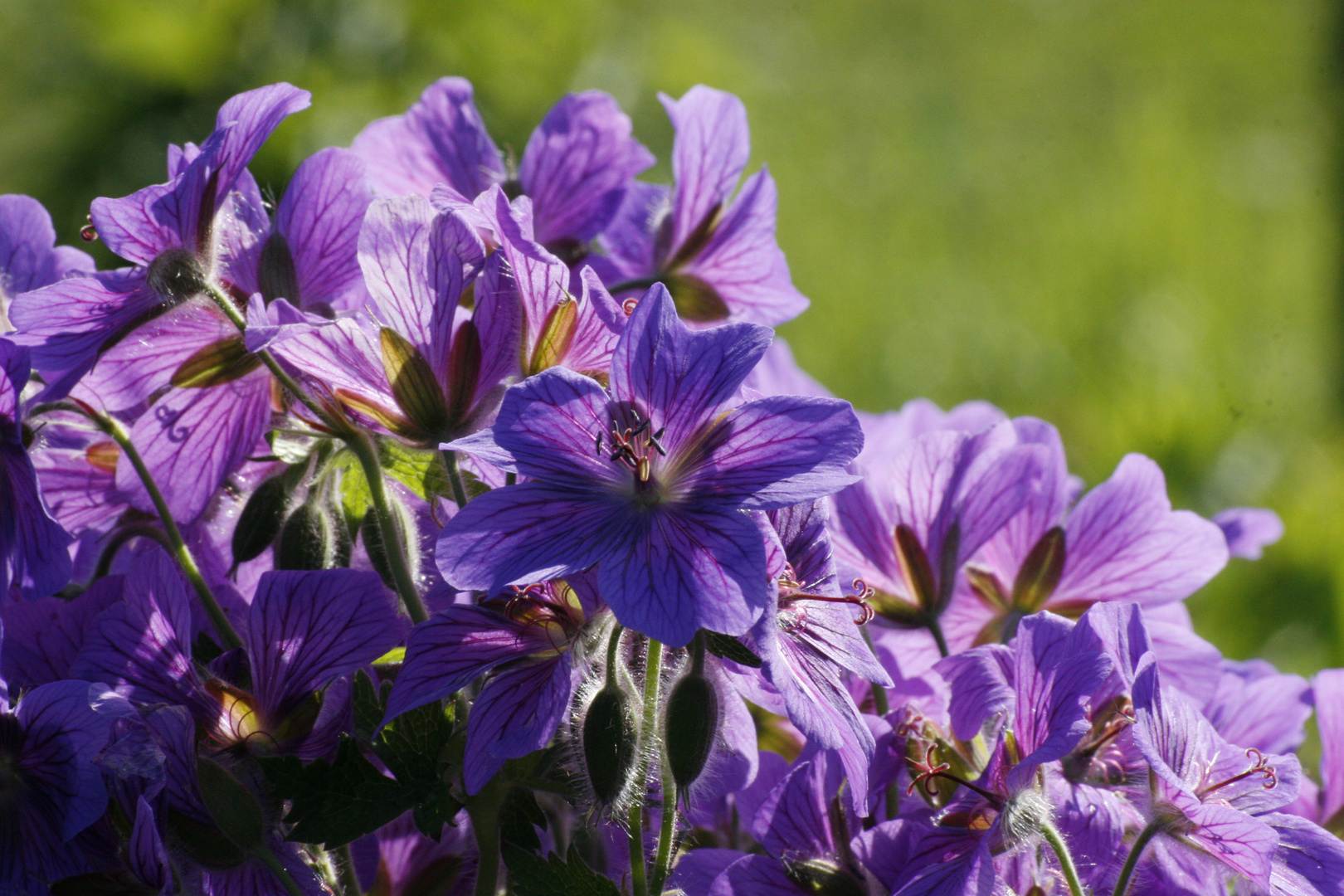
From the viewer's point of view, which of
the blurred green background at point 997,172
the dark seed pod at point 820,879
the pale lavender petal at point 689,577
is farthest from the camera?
the blurred green background at point 997,172

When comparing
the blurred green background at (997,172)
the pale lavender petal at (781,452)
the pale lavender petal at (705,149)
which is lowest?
the blurred green background at (997,172)

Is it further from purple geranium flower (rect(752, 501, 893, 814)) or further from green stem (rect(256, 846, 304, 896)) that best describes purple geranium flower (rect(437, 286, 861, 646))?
green stem (rect(256, 846, 304, 896))

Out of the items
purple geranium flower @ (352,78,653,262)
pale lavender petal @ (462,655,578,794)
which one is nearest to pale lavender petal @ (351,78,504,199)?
purple geranium flower @ (352,78,653,262)

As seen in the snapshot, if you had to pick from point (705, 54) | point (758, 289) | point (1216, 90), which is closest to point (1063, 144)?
point (1216, 90)

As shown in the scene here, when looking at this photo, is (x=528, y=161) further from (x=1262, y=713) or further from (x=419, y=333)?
(x=1262, y=713)

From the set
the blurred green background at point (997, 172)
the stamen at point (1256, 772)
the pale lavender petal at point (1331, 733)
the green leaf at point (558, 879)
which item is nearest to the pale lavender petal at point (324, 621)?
the green leaf at point (558, 879)

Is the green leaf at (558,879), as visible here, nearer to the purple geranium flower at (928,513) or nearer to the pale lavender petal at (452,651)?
the pale lavender petal at (452,651)
